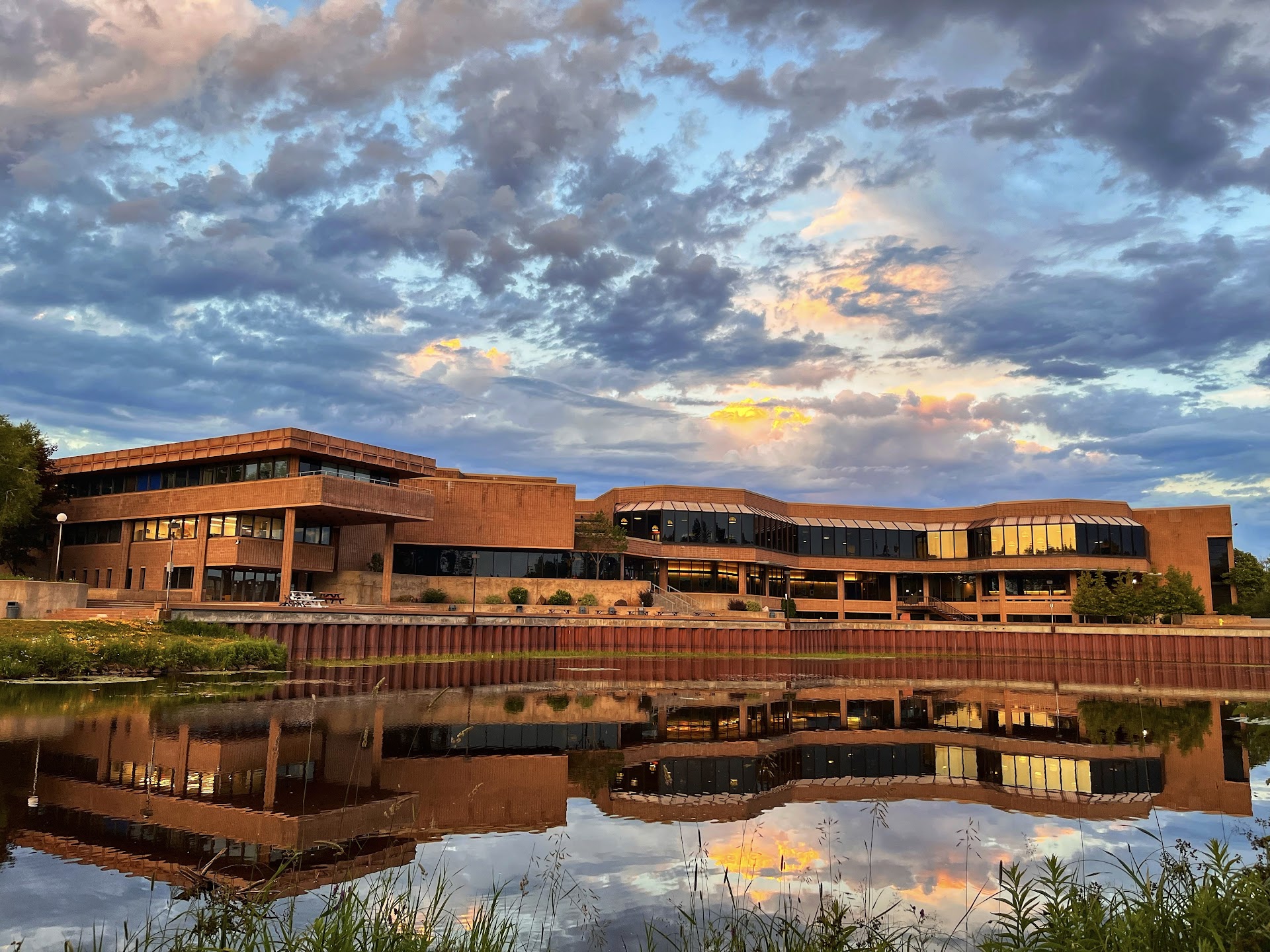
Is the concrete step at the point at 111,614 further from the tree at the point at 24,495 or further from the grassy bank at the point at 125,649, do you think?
the tree at the point at 24,495

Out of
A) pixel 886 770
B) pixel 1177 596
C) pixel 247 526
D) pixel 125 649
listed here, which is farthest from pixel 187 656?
pixel 1177 596

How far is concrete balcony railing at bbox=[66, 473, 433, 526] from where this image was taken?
55.4m

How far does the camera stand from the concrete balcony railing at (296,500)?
5541 centimetres

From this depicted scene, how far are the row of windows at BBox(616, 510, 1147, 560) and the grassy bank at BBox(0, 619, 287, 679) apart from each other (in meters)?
45.8

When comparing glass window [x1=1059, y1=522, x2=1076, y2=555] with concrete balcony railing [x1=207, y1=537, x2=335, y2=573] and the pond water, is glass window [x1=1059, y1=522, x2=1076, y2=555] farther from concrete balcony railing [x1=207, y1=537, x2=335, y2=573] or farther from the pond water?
concrete balcony railing [x1=207, y1=537, x2=335, y2=573]

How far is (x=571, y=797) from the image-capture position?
57.8 ft

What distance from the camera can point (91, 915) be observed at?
9.38 m

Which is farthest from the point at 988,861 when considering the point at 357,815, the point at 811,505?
the point at 811,505

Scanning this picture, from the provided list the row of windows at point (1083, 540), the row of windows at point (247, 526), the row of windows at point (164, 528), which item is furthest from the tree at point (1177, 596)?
the row of windows at point (164, 528)

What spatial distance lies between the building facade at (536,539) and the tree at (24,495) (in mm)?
1560

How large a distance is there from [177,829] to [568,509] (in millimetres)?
60524

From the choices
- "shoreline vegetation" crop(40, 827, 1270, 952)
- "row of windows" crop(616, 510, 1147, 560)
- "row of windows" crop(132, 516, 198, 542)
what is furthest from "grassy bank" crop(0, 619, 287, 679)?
"row of windows" crop(616, 510, 1147, 560)

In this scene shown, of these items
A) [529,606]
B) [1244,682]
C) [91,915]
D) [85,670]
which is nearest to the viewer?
[91,915]

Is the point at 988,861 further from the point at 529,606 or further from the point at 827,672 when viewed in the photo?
the point at 529,606
